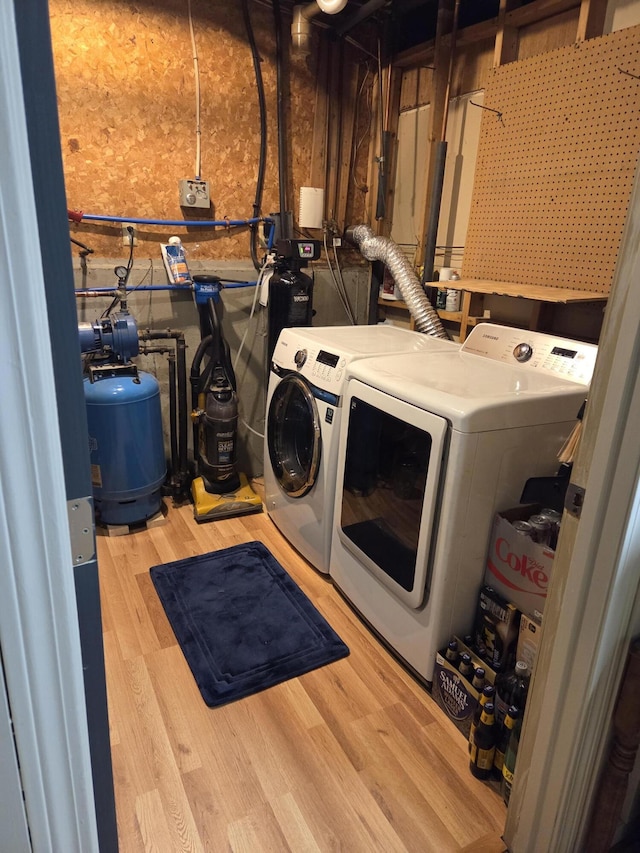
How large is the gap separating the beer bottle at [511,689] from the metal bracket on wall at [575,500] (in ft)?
2.13

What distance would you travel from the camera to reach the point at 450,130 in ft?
9.29

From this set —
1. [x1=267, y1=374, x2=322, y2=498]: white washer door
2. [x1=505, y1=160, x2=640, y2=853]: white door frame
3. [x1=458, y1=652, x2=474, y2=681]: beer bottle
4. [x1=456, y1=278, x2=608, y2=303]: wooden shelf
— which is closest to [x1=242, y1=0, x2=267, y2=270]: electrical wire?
[x1=267, y1=374, x2=322, y2=498]: white washer door

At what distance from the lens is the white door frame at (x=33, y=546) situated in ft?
1.62

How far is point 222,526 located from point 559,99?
8.03 ft

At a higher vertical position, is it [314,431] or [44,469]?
[44,469]

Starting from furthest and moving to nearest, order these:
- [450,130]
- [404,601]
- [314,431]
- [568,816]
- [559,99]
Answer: [450,130] → [314,431] → [559,99] → [404,601] → [568,816]

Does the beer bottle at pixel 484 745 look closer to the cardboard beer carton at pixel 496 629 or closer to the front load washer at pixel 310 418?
the cardboard beer carton at pixel 496 629

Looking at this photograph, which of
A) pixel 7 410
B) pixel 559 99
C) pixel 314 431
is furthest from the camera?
pixel 314 431

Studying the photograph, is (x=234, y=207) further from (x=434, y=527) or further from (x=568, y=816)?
(x=568, y=816)

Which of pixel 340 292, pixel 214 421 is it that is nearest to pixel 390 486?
pixel 214 421

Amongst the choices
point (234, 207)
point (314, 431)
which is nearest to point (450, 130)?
point (234, 207)

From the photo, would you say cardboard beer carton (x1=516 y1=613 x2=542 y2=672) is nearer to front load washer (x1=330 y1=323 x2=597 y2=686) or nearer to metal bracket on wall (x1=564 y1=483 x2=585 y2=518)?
front load washer (x1=330 y1=323 x2=597 y2=686)

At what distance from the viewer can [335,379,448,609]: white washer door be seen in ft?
5.55

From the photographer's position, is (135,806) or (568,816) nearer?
(568,816)
